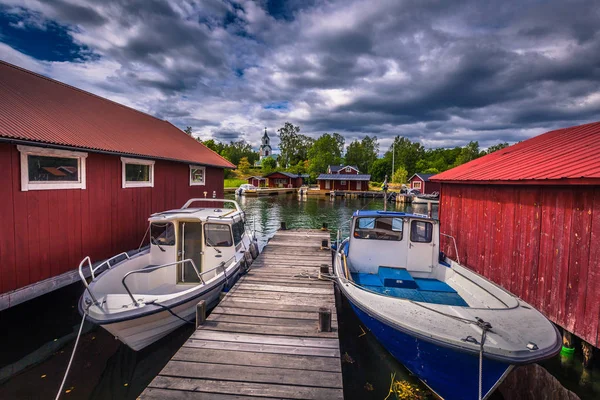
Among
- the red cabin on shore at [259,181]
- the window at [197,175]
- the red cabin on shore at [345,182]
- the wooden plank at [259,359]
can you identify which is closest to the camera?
the wooden plank at [259,359]

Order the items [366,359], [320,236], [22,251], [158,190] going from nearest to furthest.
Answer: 1. [366,359]
2. [22,251]
3. [158,190]
4. [320,236]

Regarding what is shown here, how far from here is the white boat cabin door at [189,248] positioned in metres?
7.02

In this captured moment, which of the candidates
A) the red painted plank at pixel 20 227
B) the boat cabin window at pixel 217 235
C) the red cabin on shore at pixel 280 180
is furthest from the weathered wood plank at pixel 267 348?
the red cabin on shore at pixel 280 180

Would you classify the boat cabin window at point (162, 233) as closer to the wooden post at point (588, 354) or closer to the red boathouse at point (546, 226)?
the red boathouse at point (546, 226)

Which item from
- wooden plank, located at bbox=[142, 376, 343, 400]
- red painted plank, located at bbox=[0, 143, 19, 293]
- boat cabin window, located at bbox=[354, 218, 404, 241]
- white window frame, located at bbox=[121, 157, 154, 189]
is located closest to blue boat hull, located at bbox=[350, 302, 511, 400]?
wooden plank, located at bbox=[142, 376, 343, 400]

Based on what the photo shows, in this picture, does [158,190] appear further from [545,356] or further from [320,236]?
[545,356]

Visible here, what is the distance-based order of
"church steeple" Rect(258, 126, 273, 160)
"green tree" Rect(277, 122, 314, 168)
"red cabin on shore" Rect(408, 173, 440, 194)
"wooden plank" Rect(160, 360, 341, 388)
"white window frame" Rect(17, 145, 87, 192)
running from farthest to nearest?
"church steeple" Rect(258, 126, 273, 160) < "green tree" Rect(277, 122, 314, 168) < "red cabin on shore" Rect(408, 173, 440, 194) < "white window frame" Rect(17, 145, 87, 192) < "wooden plank" Rect(160, 360, 341, 388)

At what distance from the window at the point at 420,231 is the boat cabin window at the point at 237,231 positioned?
4.42 m

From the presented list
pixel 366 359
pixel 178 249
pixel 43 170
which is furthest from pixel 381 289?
pixel 43 170

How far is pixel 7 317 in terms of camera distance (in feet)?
21.3

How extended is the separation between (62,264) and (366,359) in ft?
23.8

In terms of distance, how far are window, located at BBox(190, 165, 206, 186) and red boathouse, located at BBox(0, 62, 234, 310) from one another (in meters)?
1.50

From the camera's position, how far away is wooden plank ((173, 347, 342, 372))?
12.2ft

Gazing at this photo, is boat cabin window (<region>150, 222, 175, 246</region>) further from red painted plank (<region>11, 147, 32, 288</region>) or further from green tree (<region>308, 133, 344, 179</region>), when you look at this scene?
green tree (<region>308, 133, 344, 179</region>)
